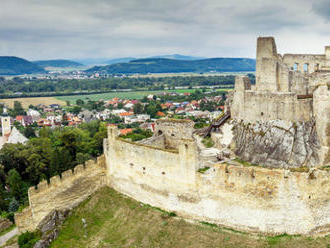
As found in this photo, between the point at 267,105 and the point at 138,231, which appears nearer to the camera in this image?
the point at 138,231

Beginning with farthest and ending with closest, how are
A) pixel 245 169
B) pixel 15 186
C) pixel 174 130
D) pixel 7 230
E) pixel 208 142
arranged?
pixel 15 186, pixel 208 142, pixel 7 230, pixel 174 130, pixel 245 169

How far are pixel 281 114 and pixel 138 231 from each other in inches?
734

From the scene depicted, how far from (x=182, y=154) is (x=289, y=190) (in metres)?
5.75

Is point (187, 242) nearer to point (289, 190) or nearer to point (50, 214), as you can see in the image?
point (289, 190)

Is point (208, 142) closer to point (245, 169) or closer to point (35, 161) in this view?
point (245, 169)

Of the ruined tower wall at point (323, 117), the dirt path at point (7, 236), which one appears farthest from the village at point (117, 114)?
the ruined tower wall at point (323, 117)

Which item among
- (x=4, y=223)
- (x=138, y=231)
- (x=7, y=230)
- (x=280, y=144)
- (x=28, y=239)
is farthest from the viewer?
(x=280, y=144)

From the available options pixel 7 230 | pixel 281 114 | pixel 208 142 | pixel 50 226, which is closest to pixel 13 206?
pixel 7 230

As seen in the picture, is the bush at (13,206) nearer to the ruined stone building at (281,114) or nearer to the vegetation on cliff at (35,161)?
the vegetation on cliff at (35,161)

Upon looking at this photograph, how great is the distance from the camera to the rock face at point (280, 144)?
101 feet

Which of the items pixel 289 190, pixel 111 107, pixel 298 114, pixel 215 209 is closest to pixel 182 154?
pixel 215 209

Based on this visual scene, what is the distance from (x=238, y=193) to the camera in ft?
58.7

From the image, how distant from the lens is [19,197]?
124 feet

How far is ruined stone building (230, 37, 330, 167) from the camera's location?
30.5 m
